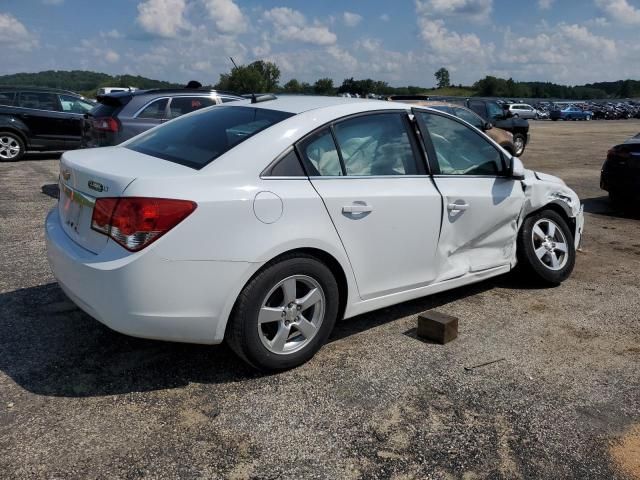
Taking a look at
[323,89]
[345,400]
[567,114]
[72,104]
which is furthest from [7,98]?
[567,114]

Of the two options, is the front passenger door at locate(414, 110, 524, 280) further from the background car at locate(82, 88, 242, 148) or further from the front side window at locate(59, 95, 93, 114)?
the front side window at locate(59, 95, 93, 114)

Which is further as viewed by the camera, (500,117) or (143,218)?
(500,117)

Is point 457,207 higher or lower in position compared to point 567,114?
lower

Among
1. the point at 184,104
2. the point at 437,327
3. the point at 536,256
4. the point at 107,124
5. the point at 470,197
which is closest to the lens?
the point at 437,327

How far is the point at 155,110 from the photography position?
937 centimetres

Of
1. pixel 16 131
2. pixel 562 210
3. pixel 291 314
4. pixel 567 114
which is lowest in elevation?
pixel 291 314

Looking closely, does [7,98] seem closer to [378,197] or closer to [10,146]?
[10,146]

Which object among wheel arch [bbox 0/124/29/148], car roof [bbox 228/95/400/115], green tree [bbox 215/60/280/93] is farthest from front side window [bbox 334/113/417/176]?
green tree [bbox 215/60/280/93]

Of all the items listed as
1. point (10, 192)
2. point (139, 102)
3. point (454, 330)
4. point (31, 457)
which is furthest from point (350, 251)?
point (10, 192)

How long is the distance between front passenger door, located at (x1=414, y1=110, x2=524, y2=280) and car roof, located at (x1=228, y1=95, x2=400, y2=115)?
1.25 ft

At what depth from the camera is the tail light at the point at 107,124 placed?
8.75 meters

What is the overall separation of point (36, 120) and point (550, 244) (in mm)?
12101

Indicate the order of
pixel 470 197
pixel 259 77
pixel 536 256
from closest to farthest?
pixel 470 197 < pixel 536 256 < pixel 259 77

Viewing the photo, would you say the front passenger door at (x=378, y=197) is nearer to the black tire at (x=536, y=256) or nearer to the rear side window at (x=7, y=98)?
the black tire at (x=536, y=256)
